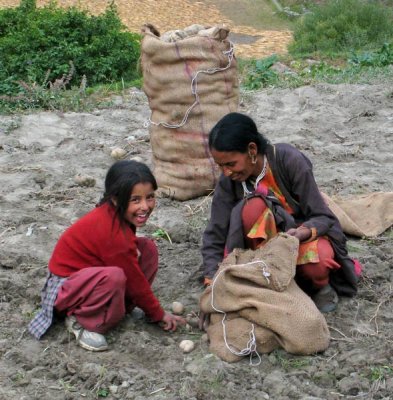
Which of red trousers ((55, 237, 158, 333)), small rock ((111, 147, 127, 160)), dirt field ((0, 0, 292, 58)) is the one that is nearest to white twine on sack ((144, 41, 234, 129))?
small rock ((111, 147, 127, 160))

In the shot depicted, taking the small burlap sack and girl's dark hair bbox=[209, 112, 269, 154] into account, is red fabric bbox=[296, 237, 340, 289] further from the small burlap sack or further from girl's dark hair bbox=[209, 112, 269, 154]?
girl's dark hair bbox=[209, 112, 269, 154]

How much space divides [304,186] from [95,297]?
1.05 meters

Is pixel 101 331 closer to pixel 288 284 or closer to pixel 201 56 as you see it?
pixel 288 284

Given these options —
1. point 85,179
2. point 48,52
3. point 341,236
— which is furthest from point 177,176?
point 48,52

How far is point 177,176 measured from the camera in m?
5.43

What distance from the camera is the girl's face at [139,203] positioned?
3352mm

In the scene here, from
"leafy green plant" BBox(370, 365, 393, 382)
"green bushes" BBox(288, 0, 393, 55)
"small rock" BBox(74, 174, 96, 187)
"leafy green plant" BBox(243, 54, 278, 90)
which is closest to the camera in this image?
"leafy green plant" BBox(370, 365, 393, 382)

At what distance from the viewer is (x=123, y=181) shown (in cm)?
333

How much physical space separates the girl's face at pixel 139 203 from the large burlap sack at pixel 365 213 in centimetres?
145

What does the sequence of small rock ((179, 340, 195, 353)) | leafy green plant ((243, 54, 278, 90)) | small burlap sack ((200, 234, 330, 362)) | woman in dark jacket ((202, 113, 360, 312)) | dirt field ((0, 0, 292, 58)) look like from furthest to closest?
dirt field ((0, 0, 292, 58))
leafy green plant ((243, 54, 278, 90))
woman in dark jacket ((202, 113, 360, 312))
small rock ((179, 340, 195, 353))
small burlap sack ((200, 234, 330, 362))

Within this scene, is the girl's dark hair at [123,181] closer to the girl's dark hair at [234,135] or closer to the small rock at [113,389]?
the girl's dark hair at [234,135]

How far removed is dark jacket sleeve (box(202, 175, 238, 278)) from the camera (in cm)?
377

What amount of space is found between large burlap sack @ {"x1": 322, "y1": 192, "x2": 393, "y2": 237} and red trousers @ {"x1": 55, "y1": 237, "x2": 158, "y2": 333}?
5.22 ft

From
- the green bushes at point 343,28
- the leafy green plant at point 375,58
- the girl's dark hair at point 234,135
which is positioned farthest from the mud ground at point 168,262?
the green bushes at point 343,28
